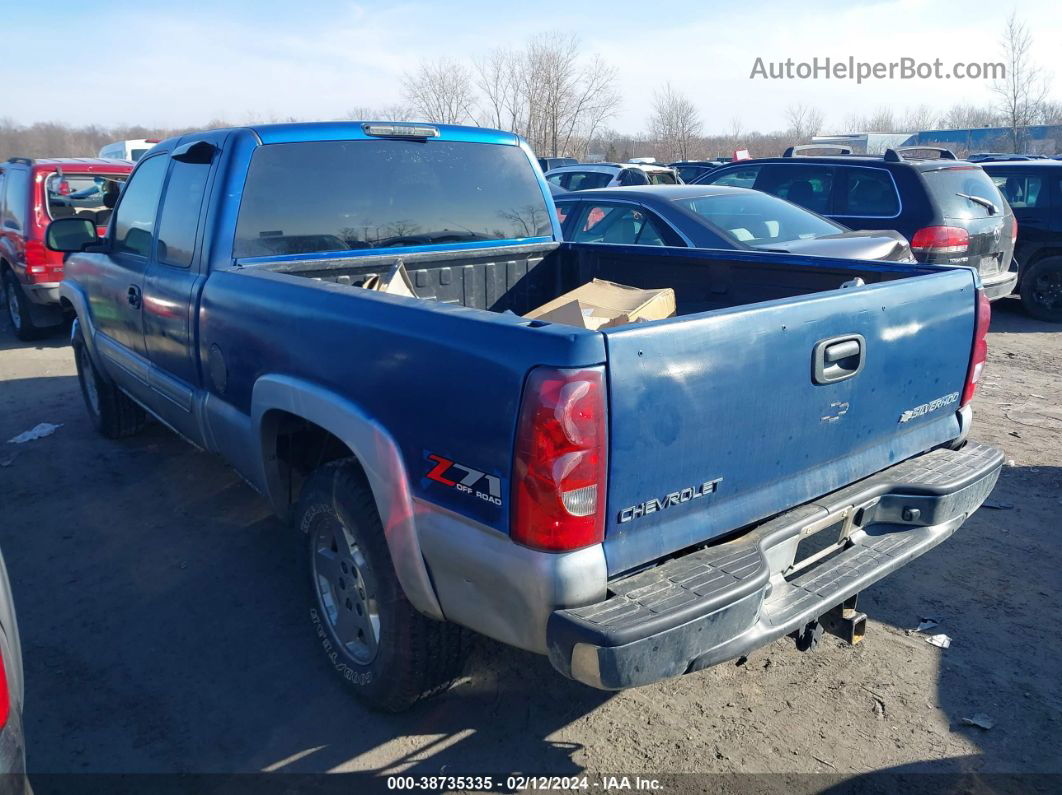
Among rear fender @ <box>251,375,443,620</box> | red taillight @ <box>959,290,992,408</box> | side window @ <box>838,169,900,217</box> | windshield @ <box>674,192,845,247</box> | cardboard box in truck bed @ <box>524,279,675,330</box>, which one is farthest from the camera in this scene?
side window @ <box>838,169,900,217</box>

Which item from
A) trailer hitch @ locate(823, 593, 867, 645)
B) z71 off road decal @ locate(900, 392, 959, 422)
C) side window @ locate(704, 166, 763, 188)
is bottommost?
trailer hitch @ locate(823, 593, 867, 645)

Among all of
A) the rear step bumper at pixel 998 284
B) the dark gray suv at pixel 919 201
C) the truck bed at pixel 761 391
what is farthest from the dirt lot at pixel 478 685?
the rear step bumper at pixel 998 284

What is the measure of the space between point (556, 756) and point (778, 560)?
0.99 meters

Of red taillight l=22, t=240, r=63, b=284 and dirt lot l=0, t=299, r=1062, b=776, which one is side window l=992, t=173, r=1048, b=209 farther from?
red taillight l=22, t=240, r=63, b=284

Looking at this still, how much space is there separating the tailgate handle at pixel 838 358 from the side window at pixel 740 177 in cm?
706

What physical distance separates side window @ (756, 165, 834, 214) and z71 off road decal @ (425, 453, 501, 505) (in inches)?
289

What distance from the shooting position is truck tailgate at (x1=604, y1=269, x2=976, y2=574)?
2188mm

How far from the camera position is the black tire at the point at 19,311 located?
9078 mm

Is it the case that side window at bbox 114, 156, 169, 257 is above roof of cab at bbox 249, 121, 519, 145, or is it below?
below

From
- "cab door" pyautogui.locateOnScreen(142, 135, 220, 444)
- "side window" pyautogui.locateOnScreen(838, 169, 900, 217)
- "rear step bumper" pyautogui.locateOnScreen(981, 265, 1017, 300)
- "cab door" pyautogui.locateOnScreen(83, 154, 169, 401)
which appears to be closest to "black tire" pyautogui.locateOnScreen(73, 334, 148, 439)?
"cab door" pyautogui.locateOnScreen(83, 154, 169, 401)

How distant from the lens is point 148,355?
438 centimetres

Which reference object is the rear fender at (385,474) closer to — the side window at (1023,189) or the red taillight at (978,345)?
the red taillight at (978,345)

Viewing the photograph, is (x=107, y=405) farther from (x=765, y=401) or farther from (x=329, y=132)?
(x=765, y=401)

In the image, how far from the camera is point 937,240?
7.95 meters
